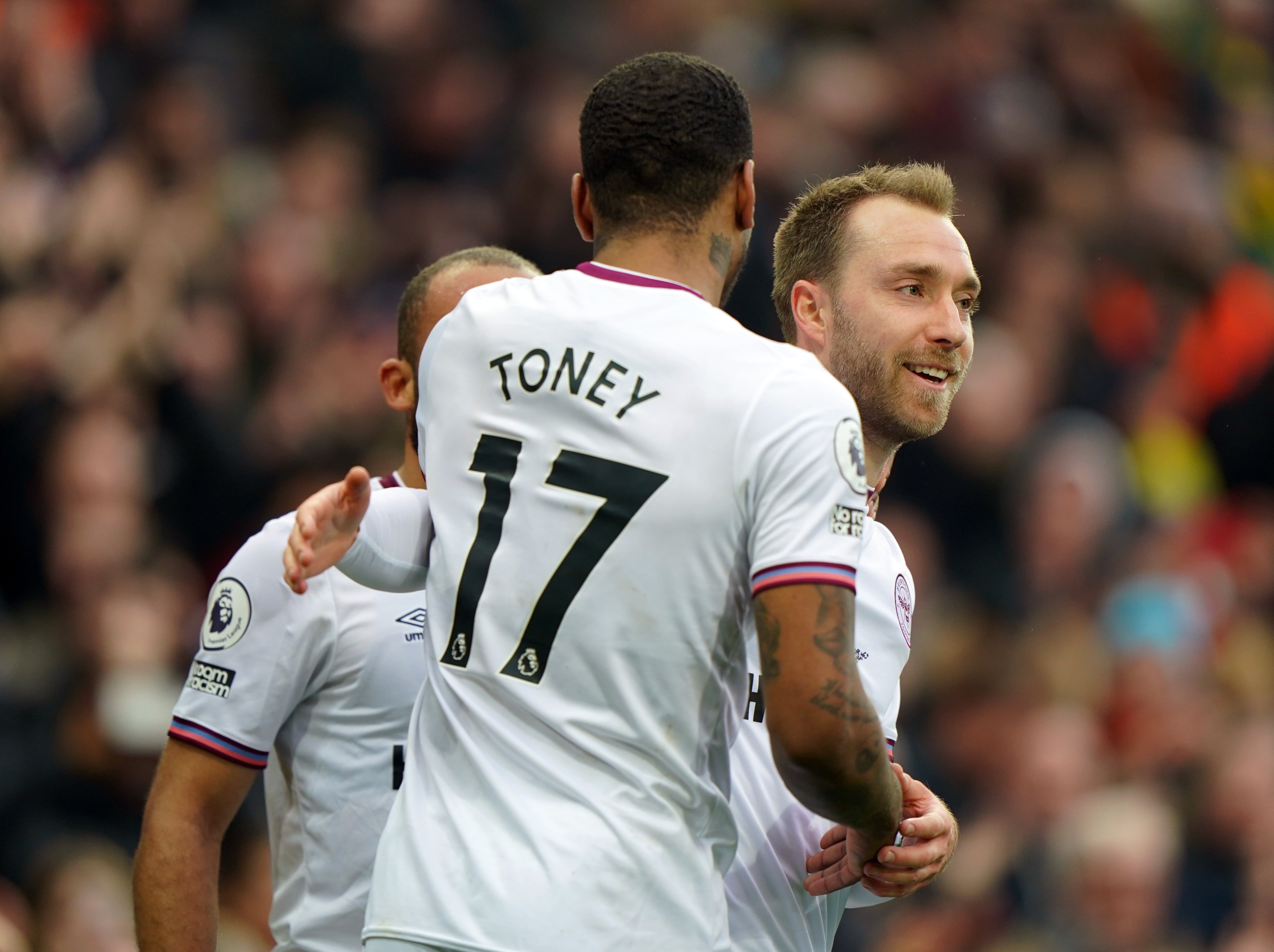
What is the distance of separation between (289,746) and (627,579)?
1.21 m

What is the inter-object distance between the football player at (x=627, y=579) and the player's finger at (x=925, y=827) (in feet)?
0.23

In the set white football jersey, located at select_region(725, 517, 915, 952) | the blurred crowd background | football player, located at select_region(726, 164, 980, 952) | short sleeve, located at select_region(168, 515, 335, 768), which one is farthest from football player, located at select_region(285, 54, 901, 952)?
the blurred crowd background

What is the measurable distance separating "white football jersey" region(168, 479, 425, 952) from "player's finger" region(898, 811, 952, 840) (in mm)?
1094

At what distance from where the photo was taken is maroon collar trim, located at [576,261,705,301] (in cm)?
267

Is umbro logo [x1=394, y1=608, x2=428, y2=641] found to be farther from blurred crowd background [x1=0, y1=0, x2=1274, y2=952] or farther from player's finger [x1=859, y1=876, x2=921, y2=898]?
blurred crowd background [x1=0, y1=0, x2=1274, y2=952]

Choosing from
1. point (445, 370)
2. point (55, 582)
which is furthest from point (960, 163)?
point (445, 370)

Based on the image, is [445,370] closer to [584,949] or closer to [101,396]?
[584,949]

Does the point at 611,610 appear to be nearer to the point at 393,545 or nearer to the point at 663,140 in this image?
the point at 393,545

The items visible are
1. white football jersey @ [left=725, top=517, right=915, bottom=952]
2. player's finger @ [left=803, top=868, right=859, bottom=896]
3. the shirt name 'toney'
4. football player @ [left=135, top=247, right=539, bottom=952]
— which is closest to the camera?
the shirt name 'toney'

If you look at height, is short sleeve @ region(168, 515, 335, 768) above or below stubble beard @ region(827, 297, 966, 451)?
below

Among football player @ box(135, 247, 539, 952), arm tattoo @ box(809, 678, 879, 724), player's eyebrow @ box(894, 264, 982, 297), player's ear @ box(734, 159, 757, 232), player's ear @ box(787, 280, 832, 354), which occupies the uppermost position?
player's ear @ box(734, 159, 757, 232)

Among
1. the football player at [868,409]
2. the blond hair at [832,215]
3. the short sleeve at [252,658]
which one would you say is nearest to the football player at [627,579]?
the football player at [868,409]

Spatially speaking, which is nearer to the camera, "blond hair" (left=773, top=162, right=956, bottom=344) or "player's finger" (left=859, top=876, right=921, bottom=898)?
"player's finger" (left=859, top=876, right=921, bottom=898)

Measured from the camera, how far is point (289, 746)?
11.3 ft
